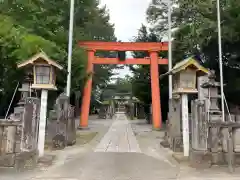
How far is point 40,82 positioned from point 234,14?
1311 cm

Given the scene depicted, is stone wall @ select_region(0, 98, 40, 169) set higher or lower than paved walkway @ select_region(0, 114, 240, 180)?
higher

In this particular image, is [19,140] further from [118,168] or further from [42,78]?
[118,168]

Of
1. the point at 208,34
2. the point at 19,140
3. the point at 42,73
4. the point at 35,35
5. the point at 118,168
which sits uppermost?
the point at 208,34

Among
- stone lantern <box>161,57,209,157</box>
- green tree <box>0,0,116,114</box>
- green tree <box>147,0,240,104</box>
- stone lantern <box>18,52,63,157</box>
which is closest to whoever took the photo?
stone lantern <box>18,52,63,157</box>

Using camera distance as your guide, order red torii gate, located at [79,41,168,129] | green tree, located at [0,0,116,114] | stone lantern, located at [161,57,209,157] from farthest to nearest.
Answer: red torii gate, located at [79,41,168,129] → green tree, located at [0,0,116,114] → stone lantern, located at [161,57,209,157]

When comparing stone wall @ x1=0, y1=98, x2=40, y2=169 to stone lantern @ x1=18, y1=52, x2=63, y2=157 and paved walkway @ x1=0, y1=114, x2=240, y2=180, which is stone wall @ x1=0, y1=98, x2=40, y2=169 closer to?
paved walkway @ x1=0, y1=114, x2=240, y2=180

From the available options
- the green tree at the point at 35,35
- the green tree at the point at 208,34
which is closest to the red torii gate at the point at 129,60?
the green tree at the point at 35,35

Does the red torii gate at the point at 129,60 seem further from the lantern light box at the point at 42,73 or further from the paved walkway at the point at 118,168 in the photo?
the lantern light box at the point at 42,73

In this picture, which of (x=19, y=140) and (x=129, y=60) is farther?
(x=129, y=60)

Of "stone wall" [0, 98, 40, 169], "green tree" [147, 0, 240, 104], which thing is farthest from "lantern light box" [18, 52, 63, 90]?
"green tree" [147, 0, 240, 104]

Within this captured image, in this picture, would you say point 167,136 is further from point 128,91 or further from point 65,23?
point 128,91

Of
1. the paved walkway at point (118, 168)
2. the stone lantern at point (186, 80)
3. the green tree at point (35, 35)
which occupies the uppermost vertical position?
the green tree at point (35, 35)

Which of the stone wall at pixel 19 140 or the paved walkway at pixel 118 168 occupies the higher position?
the stone wall at pixel 19 140

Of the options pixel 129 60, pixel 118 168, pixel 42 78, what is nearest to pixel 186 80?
pixel 118 168
